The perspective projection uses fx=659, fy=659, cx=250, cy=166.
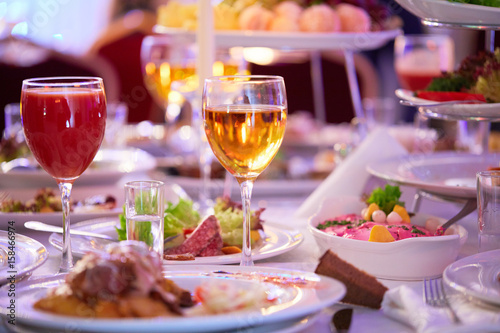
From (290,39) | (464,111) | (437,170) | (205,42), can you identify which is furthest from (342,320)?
(290,39)

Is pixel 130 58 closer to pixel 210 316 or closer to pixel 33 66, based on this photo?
pixel 33 66

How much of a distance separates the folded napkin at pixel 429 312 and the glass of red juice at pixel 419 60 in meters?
2.01

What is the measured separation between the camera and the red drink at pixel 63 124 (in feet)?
3.59

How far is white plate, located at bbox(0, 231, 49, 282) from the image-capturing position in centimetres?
97

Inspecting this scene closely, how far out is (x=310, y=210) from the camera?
5.42 feet

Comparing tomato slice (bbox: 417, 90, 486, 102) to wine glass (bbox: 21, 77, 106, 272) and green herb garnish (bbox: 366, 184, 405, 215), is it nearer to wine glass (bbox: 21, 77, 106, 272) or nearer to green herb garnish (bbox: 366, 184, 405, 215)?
green herb garnish (bbox: 366, 184, 405, 215)

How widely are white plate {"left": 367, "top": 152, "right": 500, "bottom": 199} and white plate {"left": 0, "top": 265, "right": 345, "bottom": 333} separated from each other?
59 cm

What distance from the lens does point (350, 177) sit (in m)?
1.68

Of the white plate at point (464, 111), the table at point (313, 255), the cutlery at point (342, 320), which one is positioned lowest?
the table at point (313, 255)

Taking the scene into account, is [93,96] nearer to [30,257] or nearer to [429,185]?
[30,257]

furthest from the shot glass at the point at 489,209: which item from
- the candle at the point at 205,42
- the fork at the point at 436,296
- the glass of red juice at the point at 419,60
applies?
the glass of red juice at the point at 419,60

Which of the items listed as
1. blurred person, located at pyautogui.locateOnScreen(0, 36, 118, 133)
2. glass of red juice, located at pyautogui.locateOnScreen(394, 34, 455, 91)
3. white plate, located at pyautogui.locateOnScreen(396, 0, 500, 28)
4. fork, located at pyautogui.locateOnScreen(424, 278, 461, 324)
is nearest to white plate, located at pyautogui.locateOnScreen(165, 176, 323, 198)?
glass of red juice, located at pyautogui.locateOnScreen(394, 34, 455, 91)

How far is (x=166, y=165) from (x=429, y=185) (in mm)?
1370

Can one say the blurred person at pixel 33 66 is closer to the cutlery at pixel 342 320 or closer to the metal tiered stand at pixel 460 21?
the metal tiered stand at pixel 460 21
